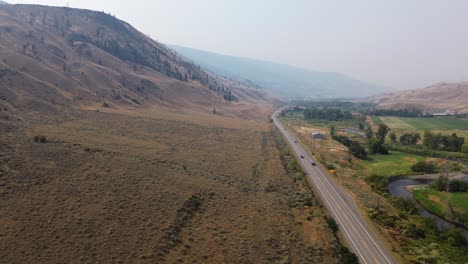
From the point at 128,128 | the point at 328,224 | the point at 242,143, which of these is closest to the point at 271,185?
the point at 328,224

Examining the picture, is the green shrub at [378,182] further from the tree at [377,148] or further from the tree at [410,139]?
the tree at [410,139]

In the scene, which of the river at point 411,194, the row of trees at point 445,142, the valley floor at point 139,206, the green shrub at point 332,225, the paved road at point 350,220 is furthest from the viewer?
the row of trees at point 445,142

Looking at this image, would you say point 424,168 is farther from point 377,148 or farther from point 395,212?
point 395,212

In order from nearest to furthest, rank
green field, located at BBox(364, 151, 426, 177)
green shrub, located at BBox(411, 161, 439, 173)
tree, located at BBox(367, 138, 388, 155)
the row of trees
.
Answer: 1. green field, located at BBox(364, 151, 426, 177)
2. green shrub, located at BBox(411, 161, 439, 173)
3. tree, located at BBox(367, 138, 388, 155)
4. the row of trees

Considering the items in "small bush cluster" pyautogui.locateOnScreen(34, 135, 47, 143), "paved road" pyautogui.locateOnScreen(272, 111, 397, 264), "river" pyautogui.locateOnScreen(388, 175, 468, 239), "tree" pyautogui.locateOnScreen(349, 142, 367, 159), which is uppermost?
"tree" pyautogui.locateOnScreen(349, 142, 367, 159)

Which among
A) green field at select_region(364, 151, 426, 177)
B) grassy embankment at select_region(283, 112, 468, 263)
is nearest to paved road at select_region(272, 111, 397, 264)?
grassy embankment at select_region(283, 112, 468, 263)

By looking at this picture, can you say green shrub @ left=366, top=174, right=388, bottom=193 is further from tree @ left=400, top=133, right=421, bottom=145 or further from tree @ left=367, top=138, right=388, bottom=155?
tree @ left=400, top=133, right=421, bottom=145

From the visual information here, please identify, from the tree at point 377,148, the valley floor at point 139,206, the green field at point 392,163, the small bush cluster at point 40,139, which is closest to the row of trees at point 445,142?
the green field at point 392,163
